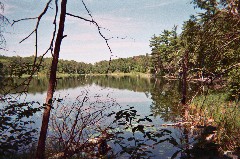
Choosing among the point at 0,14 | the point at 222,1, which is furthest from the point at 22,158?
the point at 222,1

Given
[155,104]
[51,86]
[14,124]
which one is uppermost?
[51,86]

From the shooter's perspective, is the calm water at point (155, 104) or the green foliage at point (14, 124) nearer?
the green foliage at point (14, 124)

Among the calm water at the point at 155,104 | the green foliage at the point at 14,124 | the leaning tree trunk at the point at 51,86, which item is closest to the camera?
the leaning tree trunk at the point at 51,86

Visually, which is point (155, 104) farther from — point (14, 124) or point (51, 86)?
point (51, 86)

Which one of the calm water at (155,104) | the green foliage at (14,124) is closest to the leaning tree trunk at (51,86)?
the calm water at (155,104)

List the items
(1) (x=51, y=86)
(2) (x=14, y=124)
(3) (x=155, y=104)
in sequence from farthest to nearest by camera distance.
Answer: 1. (3) (x=155, y=104)
2. (2) (x=14, y=124)
3. (1) (x=51, y=86)

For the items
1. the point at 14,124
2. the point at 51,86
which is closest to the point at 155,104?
the point at 14,124

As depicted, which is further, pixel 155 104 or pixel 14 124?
pixel 155 104

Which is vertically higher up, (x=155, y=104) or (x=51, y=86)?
(x=51, y=86)

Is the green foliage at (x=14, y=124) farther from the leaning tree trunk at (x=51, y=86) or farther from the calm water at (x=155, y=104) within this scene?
the calm water at (x=155, y=104)

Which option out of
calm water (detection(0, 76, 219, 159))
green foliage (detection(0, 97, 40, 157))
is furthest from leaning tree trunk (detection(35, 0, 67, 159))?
green foliage (detection(0, 97, 40, 157))

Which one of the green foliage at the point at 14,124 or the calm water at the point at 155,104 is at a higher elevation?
the green foliage at the point at 14,124

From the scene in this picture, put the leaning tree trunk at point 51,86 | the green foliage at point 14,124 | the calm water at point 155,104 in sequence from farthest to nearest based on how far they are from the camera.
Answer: the calm water at point 155,104, the green foliage at point 14,124, the leaning tree trunk at point 51,86

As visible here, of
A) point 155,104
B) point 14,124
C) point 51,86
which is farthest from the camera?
point 155,104
